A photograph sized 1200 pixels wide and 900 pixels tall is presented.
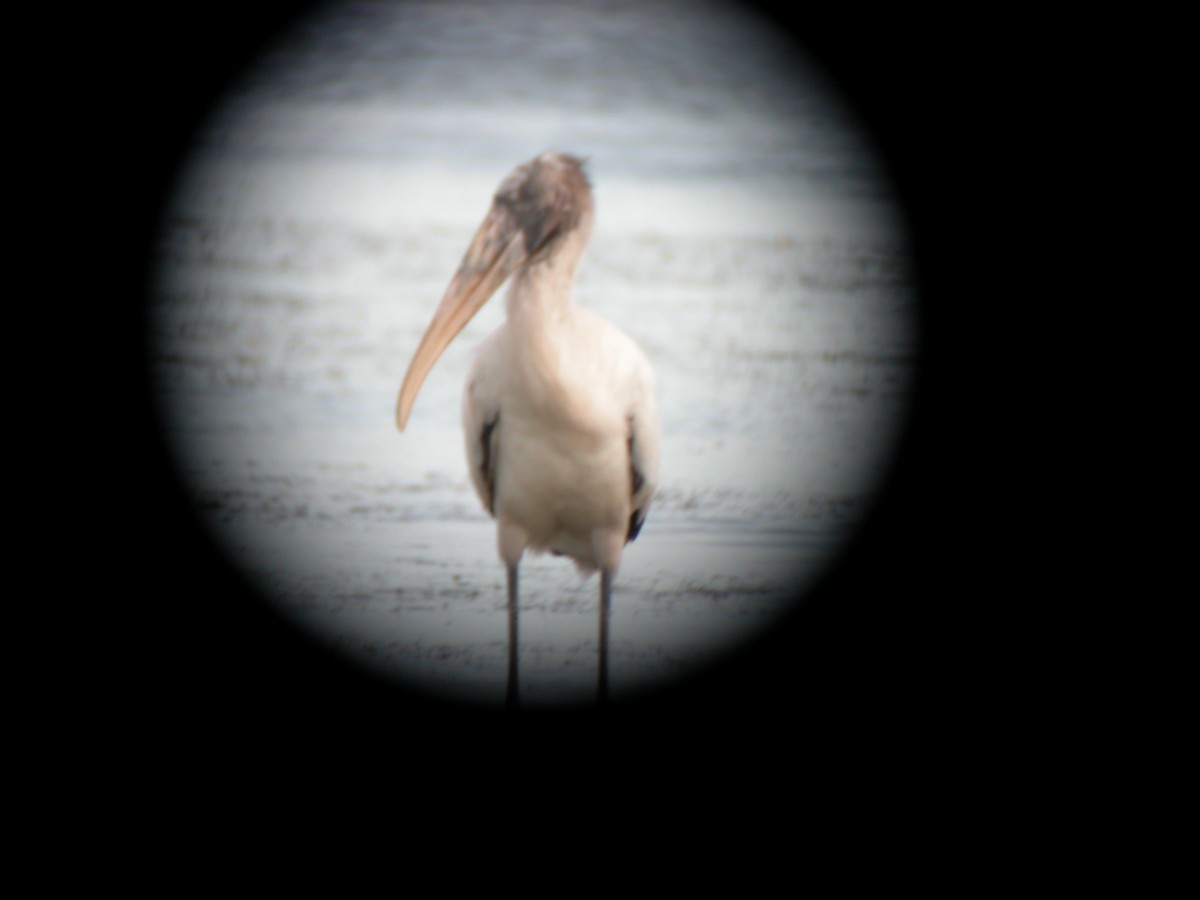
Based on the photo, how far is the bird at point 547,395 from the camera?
290cm

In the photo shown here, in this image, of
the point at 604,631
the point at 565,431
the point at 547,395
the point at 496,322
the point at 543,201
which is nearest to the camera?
the point at 543,201

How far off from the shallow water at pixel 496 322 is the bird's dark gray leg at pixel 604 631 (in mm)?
66

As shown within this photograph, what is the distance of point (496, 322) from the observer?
5.91m

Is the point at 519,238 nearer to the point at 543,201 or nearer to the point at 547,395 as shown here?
the point at 543,201

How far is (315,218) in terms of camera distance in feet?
26.5

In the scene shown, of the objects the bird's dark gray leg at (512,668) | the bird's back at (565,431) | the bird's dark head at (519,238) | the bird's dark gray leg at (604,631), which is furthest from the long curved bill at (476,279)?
the bird's dark gray leg at (604,631)

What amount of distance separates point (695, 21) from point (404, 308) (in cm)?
524

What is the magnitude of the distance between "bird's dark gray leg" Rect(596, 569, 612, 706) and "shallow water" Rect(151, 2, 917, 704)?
66 millimetres

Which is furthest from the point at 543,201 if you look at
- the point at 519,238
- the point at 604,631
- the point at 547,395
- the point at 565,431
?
the point at 604,631

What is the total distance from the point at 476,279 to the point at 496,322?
9.91 ft

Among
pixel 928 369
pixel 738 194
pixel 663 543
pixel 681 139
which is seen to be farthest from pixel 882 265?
pixel 663 543

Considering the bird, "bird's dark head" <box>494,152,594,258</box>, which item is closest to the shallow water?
the bird

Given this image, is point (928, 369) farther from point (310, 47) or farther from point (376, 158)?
point (310, 47)

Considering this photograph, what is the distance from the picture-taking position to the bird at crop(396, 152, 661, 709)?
290 cm
